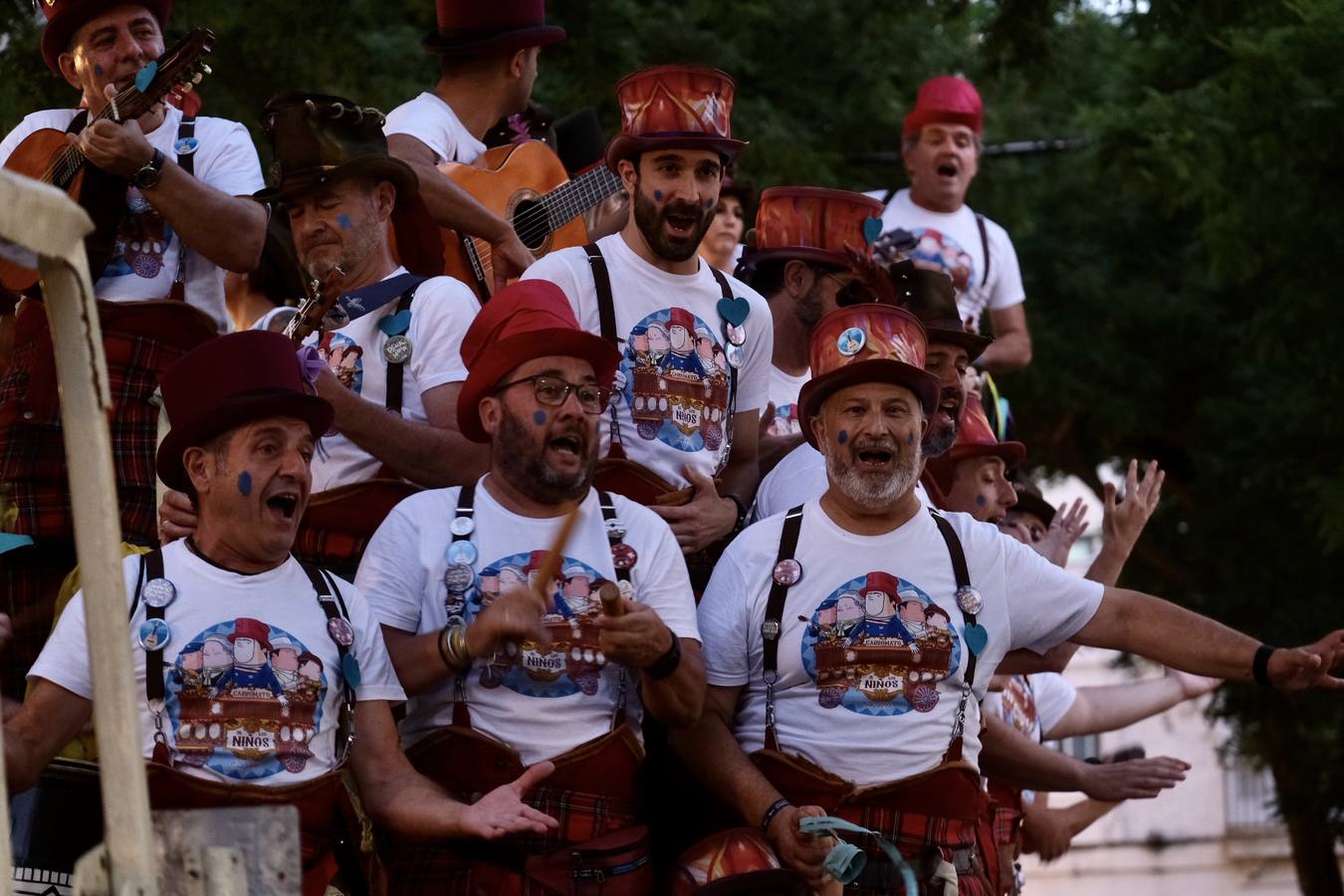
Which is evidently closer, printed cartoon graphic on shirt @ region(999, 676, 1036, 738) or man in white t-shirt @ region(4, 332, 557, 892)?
man in white t-shirt @ region(4, 332, 557, 892)

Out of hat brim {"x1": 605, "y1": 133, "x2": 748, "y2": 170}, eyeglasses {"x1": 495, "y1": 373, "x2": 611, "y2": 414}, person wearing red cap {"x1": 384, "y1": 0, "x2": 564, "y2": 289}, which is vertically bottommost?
eyeglasses {"x1": 495, "y1": 373, "x2": 611, "y2": 414}

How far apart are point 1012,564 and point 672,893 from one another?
1302 millimetres

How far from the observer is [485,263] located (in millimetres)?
8461

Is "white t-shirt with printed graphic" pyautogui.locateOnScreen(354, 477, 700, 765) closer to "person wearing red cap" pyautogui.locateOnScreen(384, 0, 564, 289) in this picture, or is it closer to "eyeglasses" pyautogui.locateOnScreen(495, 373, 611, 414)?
"eyeglasses" pyautogui.locateOnScreen(495, 373, 611, 414)

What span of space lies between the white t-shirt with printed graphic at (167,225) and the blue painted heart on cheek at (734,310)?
4.63 feet

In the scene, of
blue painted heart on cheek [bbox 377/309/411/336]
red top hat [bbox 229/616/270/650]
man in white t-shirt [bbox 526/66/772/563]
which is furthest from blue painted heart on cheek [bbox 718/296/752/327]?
red top hat [bbox 229/616/270/650]

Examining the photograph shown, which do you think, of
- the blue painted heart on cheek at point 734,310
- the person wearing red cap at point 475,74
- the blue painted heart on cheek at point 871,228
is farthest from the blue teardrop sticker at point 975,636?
the person wearing red cap at point 475,74

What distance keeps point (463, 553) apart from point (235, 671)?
0.79m

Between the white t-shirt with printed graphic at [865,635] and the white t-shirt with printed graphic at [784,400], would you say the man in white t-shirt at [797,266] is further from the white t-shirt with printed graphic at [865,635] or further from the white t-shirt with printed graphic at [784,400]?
the white t-shirt with printed graphic at [865,635]

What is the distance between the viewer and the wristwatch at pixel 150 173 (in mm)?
6883

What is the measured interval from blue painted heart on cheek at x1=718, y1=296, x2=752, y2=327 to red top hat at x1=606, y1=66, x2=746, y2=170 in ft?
1.57

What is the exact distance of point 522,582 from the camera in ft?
21.2

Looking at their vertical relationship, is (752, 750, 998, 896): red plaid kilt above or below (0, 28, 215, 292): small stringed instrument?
below

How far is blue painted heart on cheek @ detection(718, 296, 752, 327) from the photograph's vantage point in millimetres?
7410
